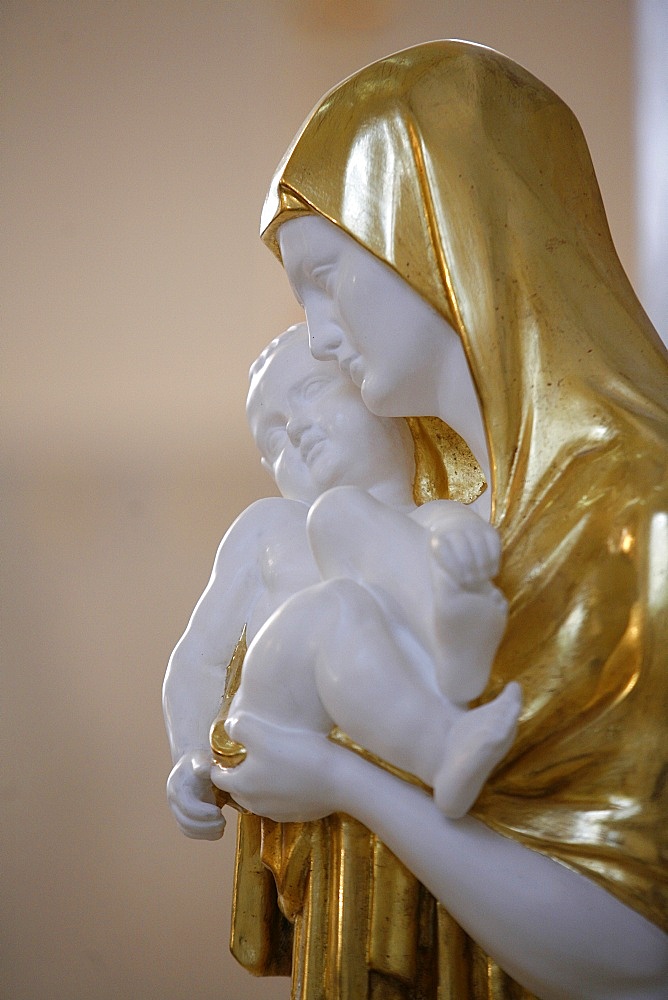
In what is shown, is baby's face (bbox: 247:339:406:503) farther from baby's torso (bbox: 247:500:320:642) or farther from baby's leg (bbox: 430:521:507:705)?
baby's leg (bbox: 430:521:507:705)

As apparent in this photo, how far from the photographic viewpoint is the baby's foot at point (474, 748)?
0.83 m

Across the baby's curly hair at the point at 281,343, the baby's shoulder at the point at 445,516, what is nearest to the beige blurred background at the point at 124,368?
the baby's curly hair at the point at 281,343

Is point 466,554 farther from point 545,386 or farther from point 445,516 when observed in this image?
point 545,386

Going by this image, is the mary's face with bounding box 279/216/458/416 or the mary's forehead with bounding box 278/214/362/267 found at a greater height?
the mary's forehead with bounding box 278/214/362/267

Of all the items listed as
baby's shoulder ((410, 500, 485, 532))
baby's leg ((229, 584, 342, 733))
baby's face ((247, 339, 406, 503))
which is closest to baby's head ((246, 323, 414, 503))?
baby's face ((247, 339, 406, 503))

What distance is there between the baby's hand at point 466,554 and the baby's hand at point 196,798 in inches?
15.0

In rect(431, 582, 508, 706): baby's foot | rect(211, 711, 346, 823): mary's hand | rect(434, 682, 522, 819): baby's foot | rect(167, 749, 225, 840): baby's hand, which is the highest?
rect(431, 582, 508, 706): baby's foot

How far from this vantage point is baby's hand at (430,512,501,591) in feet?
2.64

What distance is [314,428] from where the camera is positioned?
3.90 feet

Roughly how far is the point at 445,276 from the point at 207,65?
1407mm

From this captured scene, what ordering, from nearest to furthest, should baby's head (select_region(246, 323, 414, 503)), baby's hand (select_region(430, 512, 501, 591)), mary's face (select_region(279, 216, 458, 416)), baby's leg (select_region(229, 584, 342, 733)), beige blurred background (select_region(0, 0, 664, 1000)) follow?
1. baby's hand (select_region(430, 512, 501, 591))
2. baby's leg (select_region(229, 584, 342, 733))
3. mary's face (select_region(279, 216, 458, 416))
4. baby's head (select_region(246, 323, 414, 503))
5. beige blurred background (select_region(0, 0, 664, 1000))

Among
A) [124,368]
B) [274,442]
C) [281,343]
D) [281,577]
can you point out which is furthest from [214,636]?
[124,368]

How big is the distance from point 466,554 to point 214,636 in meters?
0.42

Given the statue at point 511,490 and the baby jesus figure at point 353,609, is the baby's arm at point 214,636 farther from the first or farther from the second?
the statue at point 511,490
